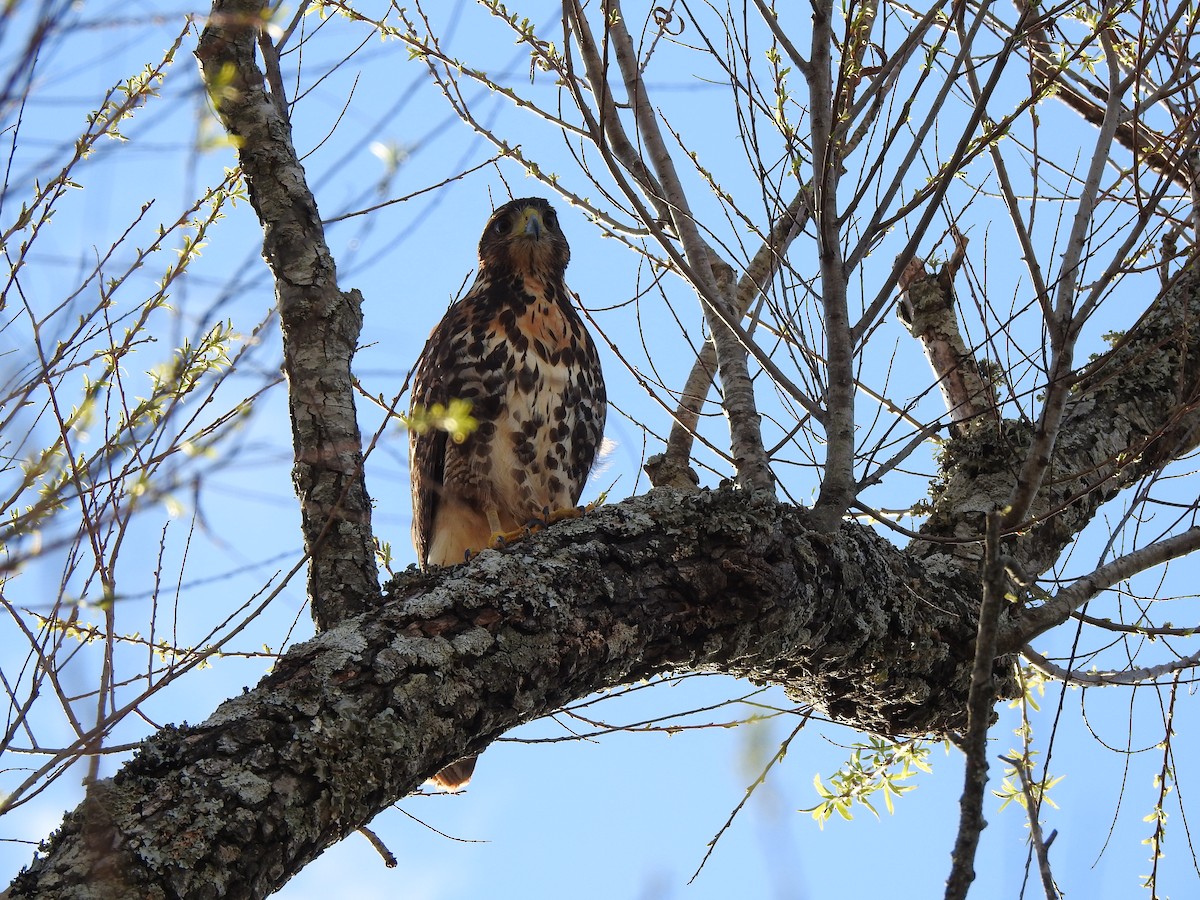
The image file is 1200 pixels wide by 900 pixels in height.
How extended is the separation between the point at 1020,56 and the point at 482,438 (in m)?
1.97

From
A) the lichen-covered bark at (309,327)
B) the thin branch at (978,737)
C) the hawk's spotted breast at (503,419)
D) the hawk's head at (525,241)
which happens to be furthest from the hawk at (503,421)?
the thin branch at (978,737)

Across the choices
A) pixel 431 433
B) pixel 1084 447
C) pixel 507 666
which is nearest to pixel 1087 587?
pixel 1084 447

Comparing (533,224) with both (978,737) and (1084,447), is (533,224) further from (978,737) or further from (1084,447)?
(978,737)

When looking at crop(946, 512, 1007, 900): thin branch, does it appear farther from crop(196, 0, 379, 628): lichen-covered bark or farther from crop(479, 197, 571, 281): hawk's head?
crop(479, 197, 571, 281): hawk's head

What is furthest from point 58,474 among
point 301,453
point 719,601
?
point 719,601

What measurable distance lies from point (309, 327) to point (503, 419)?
4.46ft

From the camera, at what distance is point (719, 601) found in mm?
2598

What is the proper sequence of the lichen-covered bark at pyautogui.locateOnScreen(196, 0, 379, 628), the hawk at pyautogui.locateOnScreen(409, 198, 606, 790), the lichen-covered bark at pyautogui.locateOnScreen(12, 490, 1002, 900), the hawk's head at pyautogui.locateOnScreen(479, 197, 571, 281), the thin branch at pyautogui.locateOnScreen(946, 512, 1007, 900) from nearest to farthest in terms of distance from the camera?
the thin branch at pyautogui.locateOnScreen(946, 512, 1007, 900)
the lichen-covered bark at pyautogui.locateOnScreen(12, 490, 1002, 900)
the lichen-covered bark at pyautogui.locateOnScreen(196, 0, 379, 628)
the hawk at pyautogui.locateOnScreen(409, 198, 606, 790)
the hawk's head at pyautogui.locateOnScreen(479, 197, 571, 281)

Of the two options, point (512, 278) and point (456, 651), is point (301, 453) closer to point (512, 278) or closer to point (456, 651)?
point (456, 651)

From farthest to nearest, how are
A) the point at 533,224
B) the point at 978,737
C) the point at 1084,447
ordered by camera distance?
the point at 533,224, the point at 1084,447, the point at 978,737

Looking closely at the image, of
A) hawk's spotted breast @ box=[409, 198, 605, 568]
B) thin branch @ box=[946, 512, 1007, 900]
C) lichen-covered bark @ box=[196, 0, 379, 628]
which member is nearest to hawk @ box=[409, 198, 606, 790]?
hawk's spotted breast @ box=[409, 198, 605, 568]

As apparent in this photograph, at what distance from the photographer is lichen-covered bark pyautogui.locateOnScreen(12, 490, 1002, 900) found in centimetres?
171

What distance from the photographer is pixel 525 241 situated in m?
4.79

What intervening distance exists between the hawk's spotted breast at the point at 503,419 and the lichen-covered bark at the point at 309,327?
124 cm
